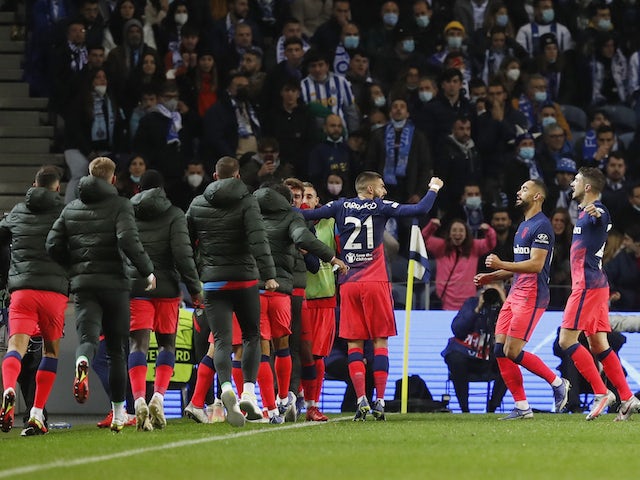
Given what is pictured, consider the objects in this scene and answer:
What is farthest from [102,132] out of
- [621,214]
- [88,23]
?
[621,214]

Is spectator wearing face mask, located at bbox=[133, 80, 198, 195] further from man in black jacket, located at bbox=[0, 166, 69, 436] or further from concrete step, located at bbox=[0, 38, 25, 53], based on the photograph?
man in black jacket, located at bbox=[0, 166, 69, 436]

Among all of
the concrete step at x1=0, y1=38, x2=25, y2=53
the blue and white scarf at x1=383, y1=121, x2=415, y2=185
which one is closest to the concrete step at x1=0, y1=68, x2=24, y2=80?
the concrete step at x1=0, y1=38, x2=25, y2=53

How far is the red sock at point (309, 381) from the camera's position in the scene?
14367mm

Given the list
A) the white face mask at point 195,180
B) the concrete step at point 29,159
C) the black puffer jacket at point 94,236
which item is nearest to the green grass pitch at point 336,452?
the black puffer jacket at point 94,236

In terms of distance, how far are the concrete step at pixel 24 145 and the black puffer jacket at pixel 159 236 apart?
869cm

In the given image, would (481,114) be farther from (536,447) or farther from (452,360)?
(536,447)

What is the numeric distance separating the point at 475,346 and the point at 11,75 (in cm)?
929

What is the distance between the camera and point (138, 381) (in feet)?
39.9

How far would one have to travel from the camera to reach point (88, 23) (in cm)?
2091

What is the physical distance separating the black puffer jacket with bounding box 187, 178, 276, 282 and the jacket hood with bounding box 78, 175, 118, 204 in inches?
36.6

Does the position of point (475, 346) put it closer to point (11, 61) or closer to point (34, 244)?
point (34, 244)

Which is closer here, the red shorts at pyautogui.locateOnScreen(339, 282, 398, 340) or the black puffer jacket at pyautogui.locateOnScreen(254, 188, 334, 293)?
the black puffer jacket at pyautogui.locateOnScreen(254, 188, 334, 293)

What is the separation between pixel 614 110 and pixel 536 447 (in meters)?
12.6

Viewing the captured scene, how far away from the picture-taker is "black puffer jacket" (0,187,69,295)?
12188 millimetres
